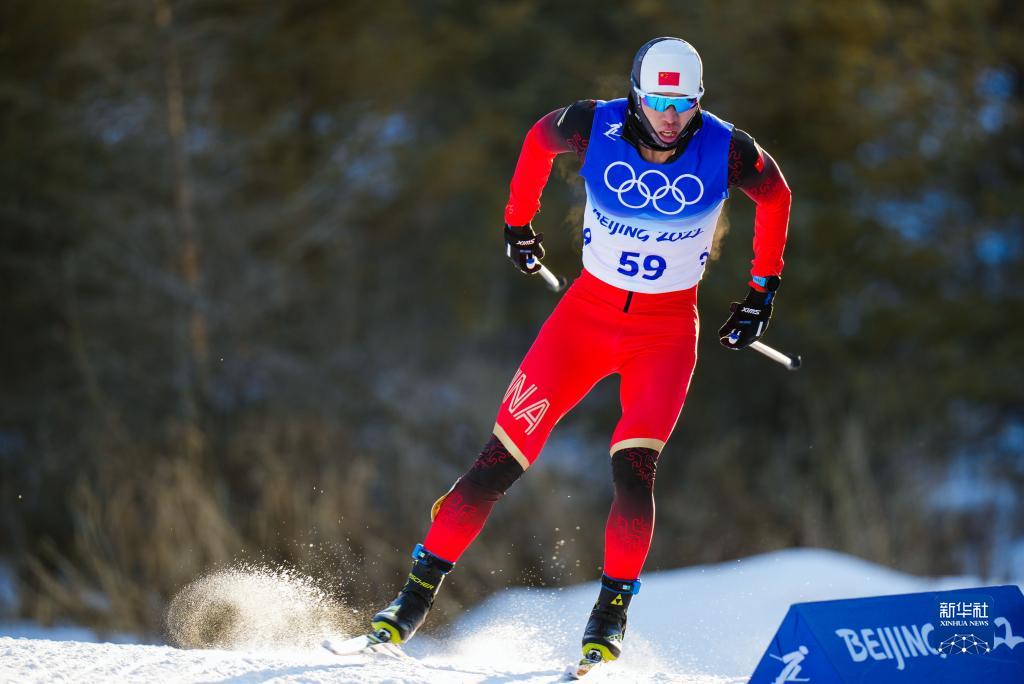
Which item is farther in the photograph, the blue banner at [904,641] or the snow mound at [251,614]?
the snow mound at [251,614]

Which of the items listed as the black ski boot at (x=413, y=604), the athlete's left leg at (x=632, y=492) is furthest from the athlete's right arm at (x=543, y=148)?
the black ski boot at (x=413, y=604)

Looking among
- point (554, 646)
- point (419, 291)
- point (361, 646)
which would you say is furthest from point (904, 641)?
point (419, 291)

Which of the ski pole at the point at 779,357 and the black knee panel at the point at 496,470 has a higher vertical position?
the ski pole at the point at 779,357

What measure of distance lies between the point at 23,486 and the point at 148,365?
1.56 metres

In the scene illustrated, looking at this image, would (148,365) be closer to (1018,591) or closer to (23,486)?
(23,486)

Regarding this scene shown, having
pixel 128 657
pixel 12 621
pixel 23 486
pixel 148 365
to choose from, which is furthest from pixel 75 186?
pixel 128 657

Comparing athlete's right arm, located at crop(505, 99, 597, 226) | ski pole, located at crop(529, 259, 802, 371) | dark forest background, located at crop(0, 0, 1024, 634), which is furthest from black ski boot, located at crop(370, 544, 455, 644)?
dark forest background, located at crop(0, 0, 1024, 634)

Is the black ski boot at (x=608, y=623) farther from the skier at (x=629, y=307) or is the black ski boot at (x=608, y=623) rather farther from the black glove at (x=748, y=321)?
the black glove at (x=748, y=321)

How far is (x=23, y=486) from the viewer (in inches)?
406

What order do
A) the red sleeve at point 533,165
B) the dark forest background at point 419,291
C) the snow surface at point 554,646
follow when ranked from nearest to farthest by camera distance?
the snow surface at point 554,646
the red sleeve at point 533,165
the dark forest background at point 419,291

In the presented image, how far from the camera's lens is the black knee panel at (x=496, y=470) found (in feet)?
12.6

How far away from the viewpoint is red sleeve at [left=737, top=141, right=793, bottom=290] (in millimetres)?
3859

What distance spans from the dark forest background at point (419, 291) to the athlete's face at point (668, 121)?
4.77 m

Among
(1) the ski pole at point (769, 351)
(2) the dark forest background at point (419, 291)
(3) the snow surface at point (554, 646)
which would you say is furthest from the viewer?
(2) the dark forest background at point (419, 291)
